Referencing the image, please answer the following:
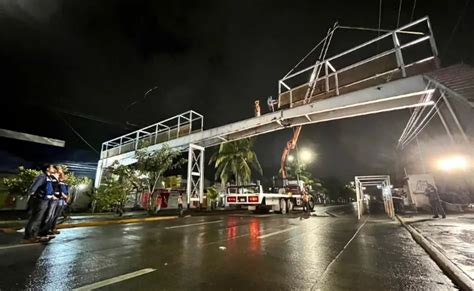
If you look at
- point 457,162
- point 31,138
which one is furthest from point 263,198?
point 31,138

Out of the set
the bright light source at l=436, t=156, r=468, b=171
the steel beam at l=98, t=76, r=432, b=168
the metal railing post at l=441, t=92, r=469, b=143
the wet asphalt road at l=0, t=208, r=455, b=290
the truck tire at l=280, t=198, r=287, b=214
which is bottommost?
the wet asphalt road at l=0, t=208, r=455, b=290

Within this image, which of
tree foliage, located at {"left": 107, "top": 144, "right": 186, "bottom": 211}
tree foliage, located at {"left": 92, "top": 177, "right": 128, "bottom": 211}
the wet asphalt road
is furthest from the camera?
tree foliage, located at {"left": 107, "top": 144, "right": 186, "bottom": 211}

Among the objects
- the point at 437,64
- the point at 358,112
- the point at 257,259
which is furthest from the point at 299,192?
the point at 257,259

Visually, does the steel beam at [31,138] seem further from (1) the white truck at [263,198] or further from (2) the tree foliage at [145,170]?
(1) the white truck at [263,198]

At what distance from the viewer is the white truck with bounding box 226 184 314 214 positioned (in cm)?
1545

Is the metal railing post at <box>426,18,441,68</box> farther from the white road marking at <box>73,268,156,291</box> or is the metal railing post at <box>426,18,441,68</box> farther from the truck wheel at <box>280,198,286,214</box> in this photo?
the truck wheel at <box>280,198,286,214</box>

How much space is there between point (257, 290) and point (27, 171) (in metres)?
13.9

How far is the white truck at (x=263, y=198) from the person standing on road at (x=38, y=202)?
Result: 1155 centimetres

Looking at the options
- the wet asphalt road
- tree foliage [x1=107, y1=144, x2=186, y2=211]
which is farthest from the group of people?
tree foliage [x1=107, y1=144, x2=186, y2=211]

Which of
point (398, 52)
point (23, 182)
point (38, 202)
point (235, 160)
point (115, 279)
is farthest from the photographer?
point (235, 160)

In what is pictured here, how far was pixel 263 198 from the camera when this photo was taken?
15.5m

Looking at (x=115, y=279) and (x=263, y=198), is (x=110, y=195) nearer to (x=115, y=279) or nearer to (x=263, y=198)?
(x=263, y=198)

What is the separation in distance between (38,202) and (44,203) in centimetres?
12

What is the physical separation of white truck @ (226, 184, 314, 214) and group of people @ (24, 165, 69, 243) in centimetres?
1122
